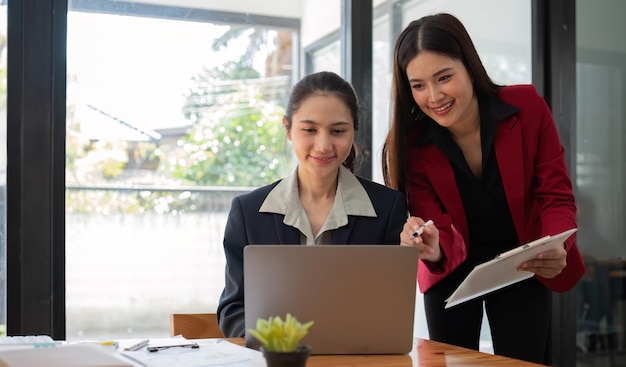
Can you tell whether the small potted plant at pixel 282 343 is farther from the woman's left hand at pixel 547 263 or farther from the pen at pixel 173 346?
the woman's left hand at pixel 547 263

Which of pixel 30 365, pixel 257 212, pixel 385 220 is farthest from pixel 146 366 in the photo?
pixel 385 220

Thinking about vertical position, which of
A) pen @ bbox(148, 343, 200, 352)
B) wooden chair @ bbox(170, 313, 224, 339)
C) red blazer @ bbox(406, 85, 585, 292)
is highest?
red blazer @ bbox(406, 85, 585, 292)

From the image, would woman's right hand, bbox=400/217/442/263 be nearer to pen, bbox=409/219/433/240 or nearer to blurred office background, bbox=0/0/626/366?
pen, bbox=409/219/433/240

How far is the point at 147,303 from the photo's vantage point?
8.66 ft

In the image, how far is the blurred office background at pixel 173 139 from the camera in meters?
2.37

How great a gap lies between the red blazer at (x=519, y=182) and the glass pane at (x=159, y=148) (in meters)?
0.87

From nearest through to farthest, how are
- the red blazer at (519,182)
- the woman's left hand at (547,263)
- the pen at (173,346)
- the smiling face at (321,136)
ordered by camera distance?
the pen at (173,346), the woman's left hand at (547,263), the smiling face at (321,136), the red blazer at (519,182)

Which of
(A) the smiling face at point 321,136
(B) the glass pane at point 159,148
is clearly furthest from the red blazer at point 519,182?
(B) the glass pane at point 159,148

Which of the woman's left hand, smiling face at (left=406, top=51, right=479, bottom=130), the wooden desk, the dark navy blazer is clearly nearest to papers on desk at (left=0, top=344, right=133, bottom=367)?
the wooden desk

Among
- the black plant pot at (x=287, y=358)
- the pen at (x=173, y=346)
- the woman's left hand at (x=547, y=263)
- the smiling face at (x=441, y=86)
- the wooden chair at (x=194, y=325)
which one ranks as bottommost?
the wooden chair at (x=194, y=325)

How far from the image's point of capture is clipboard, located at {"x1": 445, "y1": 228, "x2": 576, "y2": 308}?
4.90 feet

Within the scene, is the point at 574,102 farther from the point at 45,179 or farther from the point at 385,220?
the point at 45,179

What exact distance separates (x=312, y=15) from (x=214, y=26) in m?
0.40

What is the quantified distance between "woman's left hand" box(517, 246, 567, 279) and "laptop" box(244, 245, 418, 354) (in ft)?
1.60
